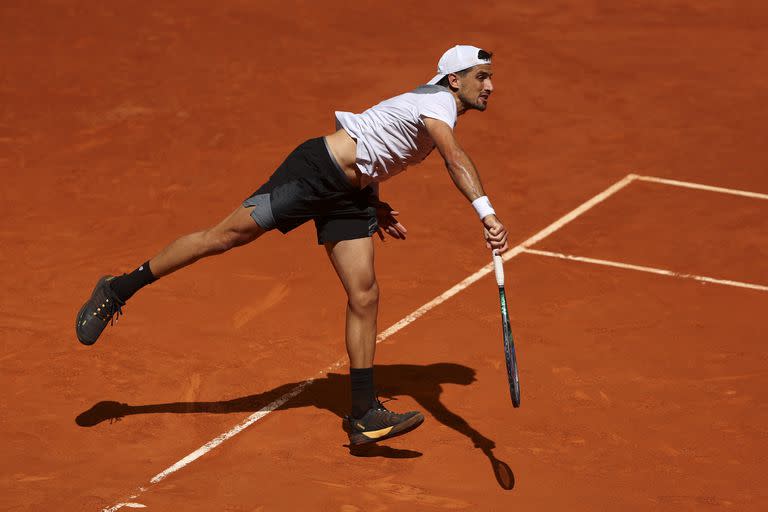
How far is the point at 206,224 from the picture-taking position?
1135 cm

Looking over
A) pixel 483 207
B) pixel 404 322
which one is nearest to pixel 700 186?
pixel 404 322

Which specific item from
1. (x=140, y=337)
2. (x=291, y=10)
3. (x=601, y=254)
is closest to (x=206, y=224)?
(x=140, y=337)

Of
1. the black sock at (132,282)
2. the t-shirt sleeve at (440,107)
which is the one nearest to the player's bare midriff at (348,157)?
the t-shirt sleeve at (440,107)

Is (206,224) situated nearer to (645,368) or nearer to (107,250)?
(107,250)

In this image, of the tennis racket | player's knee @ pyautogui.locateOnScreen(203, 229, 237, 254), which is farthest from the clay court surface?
player's knee @ pyautogui.locateOnScreen(203, 229, 237, 254)

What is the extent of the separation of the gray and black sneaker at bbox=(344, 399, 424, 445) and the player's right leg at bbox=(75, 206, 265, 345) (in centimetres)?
123

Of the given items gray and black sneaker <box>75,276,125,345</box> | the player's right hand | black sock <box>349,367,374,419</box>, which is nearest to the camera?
the player's right hand

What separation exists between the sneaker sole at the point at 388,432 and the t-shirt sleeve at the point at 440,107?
66.7 inches

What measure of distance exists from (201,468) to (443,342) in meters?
2.31

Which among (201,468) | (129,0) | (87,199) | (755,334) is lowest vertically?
(755,334)

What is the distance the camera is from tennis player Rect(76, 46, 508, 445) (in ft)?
25.0

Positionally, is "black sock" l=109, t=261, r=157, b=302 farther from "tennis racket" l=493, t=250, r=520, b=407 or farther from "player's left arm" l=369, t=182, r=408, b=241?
"tennis racket" l=493, t=250, r=520, b=407

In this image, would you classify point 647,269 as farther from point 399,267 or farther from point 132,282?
point 132,282

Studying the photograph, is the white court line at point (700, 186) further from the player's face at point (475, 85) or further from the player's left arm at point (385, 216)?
the player's face at point (475, 85)
